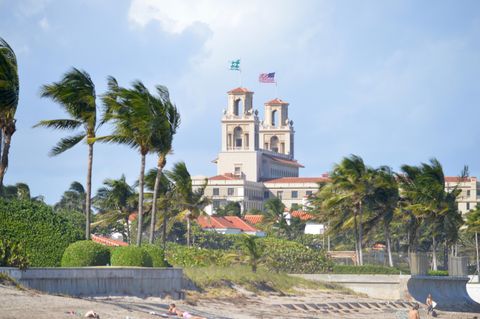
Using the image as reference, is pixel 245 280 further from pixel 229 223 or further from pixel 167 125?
pixel 229 223

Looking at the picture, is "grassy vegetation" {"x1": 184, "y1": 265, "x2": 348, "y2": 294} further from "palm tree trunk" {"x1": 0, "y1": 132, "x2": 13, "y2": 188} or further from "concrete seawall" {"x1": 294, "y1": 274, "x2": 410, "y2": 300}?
"palm tree trunk" {"x1": 0, "y1": 132, "x2": 13, "y2": 188}

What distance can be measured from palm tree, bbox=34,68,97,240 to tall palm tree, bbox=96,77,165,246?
73 centimetres

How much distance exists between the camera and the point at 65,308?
2842 centimetres

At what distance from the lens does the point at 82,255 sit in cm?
3634

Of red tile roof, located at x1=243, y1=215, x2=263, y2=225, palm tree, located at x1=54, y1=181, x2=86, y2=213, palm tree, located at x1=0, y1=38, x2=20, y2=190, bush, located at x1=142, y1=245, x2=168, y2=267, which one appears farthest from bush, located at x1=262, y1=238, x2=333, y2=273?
red tile roof, located at x1=243, y1=215, x2=263, y2=225

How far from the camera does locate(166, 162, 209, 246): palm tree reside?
192ft

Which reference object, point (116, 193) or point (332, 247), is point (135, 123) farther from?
point (332, 247)

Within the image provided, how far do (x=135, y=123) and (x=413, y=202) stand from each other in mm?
28376

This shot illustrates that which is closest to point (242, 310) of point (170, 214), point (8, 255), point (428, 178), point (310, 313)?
point (310, 313)

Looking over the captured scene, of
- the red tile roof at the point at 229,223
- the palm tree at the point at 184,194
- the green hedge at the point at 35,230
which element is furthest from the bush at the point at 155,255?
the red tile roof at the point at 229,223

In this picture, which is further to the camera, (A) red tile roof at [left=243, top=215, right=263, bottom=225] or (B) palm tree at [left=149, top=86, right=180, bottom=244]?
(A) red tile roof at [left=243, top=215, right=263, bottom=225]

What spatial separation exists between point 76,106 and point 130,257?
5.95 meters

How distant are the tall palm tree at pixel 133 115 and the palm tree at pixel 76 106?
2.38ft

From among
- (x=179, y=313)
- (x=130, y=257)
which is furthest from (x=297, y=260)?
(x=179, y=313)
